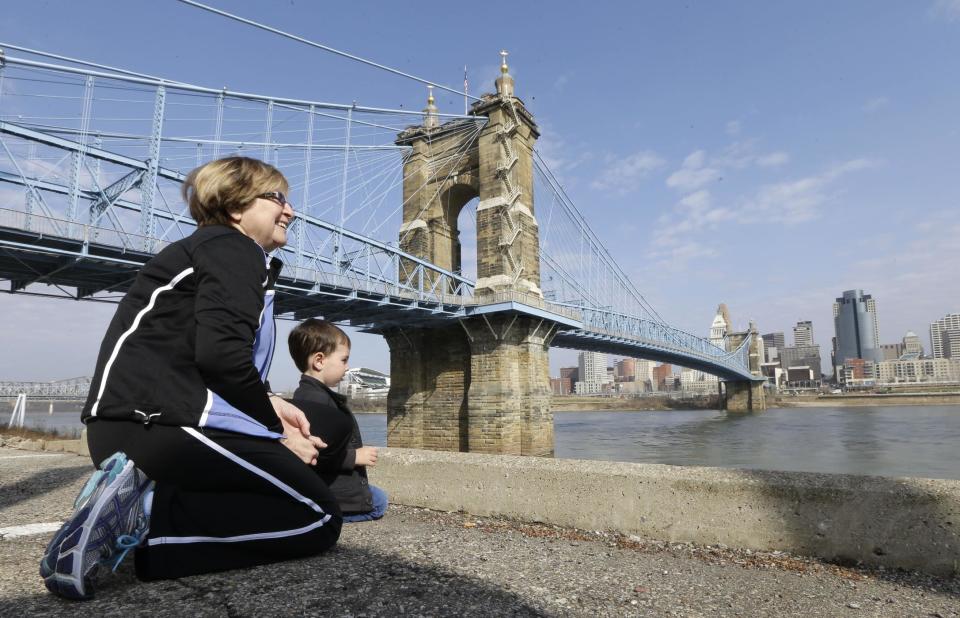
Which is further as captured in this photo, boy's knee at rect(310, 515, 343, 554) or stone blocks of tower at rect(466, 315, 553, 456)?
stone blocks of tower at rect(466, 315, 553, 456)

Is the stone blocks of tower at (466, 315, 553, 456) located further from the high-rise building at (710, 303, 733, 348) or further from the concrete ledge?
the high-rise building at (710, 303, 733, 348)

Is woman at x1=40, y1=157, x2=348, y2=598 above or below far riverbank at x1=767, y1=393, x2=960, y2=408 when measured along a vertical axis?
above

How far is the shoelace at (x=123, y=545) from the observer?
1480 mm

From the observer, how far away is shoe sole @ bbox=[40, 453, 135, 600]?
137 centimetres

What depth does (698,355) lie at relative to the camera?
43.2m

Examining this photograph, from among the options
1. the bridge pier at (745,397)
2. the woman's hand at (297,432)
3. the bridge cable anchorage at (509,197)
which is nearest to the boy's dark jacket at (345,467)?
the woman's hand at (297,432)

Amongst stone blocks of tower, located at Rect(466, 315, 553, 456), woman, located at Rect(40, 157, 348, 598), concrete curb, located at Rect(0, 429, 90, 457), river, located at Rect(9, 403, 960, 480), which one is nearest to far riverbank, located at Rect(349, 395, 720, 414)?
river, located at Rect(9, 403, 960, 480)

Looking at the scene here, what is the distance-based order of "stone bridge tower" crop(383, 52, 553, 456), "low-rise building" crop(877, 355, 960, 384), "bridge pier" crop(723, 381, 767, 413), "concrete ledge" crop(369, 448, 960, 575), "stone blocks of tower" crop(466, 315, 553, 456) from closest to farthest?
"concrete ledge" crop(369, 448, 960, 575), "stone blocks of tower" crop(466, 315, 553, 456), "stone bridge tower" crop(383, 52, 553, 456), "bridge pier" crop(723, 381, 767, 413), "low-rise building" crop(877, 355, 960, 384)

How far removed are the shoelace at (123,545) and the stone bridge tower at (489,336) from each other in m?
17.4

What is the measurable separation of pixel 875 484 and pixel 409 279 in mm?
19387

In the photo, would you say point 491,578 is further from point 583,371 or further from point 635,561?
point 583,371

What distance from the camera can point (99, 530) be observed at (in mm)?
1432

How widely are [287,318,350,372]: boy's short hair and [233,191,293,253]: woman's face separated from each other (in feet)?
2.27

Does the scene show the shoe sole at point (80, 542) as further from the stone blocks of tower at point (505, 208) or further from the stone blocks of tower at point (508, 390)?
the stone blocks of tower at point (505, 208)
